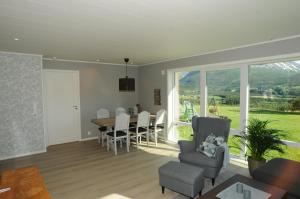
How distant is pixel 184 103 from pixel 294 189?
346 centimetres

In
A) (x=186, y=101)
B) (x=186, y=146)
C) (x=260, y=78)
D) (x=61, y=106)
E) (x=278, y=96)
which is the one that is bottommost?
(x=186, y=146)

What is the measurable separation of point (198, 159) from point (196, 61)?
8.60 ft

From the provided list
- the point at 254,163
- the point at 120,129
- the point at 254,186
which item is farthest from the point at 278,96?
the point at 120,129

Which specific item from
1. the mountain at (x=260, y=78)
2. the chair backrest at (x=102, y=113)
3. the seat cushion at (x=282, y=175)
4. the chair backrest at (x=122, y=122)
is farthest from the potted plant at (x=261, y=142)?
the chair backrest at (x=102, y=113)

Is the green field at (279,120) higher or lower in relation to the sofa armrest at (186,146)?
higher

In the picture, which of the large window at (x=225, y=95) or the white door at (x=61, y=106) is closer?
the large window at (x=225, y=95)

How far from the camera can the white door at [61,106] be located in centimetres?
532

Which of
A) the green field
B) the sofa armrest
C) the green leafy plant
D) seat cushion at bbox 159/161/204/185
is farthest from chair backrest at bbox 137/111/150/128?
the green leafy plant

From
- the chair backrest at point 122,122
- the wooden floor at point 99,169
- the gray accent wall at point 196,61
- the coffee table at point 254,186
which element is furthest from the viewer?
the chair backrest at point 122,122

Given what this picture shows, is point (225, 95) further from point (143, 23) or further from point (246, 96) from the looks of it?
point (143, 23)

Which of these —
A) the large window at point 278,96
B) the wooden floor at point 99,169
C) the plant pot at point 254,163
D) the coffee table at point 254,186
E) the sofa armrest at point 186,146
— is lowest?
the wooden floor at point 99,169

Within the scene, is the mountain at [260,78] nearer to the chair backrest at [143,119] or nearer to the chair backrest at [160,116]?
the chair backrest at [160,116]

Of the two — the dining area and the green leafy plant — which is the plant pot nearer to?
the green leafy plant

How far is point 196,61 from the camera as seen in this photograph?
4891 millimetres
